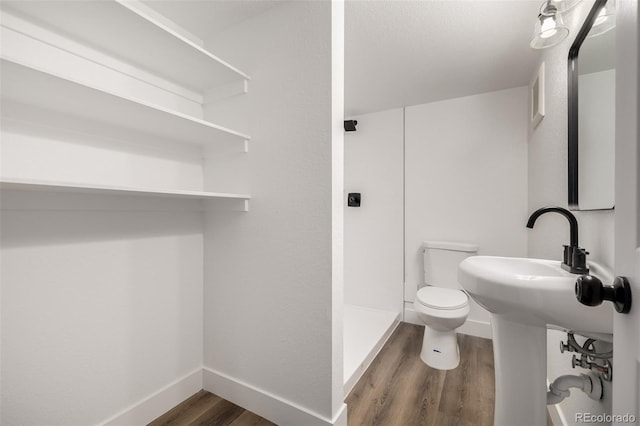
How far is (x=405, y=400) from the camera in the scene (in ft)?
5.04

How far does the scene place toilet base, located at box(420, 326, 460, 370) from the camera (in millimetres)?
1860

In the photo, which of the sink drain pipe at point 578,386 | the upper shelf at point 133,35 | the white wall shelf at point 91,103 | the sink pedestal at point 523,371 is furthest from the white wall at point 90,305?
the sink drain pipe at point 578,386

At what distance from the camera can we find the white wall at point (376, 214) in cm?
262

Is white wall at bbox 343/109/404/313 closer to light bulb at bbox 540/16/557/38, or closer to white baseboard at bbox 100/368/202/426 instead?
light bulb at bbox 540/16/557/38

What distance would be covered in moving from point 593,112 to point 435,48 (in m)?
1.00

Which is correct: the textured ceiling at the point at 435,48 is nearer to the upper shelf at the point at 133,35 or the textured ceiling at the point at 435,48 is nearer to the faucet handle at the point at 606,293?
the upper shelf at the point at 133,35

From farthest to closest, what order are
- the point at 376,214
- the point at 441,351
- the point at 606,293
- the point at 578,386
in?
the point at 376,214, the point at 441,351, the point at 578,386, the point at 606,293

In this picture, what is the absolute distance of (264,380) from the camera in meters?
1.43

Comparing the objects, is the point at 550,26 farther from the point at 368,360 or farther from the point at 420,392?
the point at 368,360

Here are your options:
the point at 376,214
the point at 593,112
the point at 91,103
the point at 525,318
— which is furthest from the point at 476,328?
the point at 91,103

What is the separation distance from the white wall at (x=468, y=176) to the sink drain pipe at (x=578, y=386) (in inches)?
56.9

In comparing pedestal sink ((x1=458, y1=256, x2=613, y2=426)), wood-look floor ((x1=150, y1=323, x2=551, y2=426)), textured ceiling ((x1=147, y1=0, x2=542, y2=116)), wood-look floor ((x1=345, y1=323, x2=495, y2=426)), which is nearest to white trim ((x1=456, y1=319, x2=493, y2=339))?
wood-look floor ((x1=345, y1=323, x2=495, y2=426))

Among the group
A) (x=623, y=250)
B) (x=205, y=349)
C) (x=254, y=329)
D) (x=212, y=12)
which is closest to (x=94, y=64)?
(x=212, y=12)

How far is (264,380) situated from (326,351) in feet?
1.42
